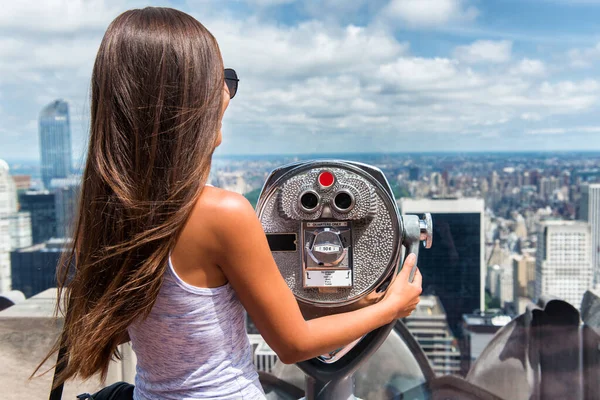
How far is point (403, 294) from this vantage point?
102 cm

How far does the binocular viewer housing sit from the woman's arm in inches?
11.1

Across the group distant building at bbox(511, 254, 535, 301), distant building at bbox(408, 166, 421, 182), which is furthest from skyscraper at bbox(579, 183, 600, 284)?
distant building at bbox(408, 166, 421, 182)

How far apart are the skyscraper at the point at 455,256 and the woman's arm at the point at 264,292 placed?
187 centimetres

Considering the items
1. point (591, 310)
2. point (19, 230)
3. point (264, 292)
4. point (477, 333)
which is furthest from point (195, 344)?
point (19, 230)

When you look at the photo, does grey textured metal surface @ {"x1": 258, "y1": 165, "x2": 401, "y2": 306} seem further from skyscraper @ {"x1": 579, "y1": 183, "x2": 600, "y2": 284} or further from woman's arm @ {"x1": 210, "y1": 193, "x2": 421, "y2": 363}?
skyscraper @ {"x1": 579, "y1": 183, "x2": 600, "y2": 284}

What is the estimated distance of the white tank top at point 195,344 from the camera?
30.4 inches

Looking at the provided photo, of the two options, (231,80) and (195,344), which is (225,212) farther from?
(231,80)

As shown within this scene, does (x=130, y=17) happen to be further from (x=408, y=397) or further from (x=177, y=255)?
(x=408, y=397)

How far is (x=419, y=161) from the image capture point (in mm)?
5254

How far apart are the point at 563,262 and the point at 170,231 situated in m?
6.67

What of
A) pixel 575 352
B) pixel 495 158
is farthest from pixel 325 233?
pixel 495 158

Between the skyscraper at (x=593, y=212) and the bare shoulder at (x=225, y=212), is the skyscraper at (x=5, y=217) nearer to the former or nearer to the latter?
the bare shoulder at (x=225, y=212)

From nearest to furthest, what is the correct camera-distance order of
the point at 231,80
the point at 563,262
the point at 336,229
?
the point at 231,80, the point at 336,229, the point at 563,262

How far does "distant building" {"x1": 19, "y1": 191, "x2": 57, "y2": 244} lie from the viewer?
186 inches
